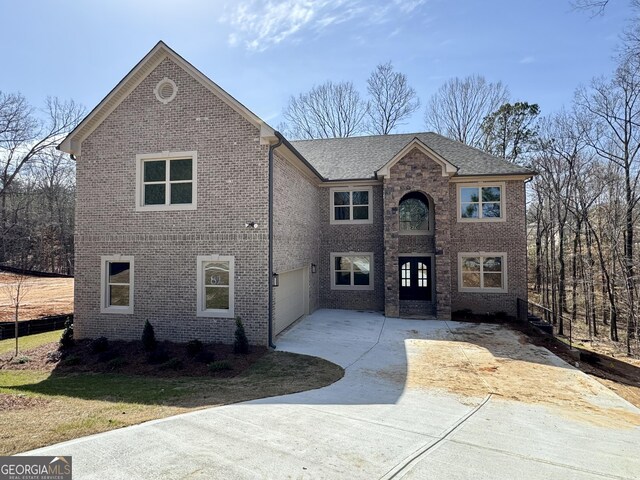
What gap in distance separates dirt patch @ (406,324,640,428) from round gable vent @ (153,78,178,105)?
10395 mm

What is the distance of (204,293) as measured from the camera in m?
10.6

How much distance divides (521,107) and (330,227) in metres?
20.1

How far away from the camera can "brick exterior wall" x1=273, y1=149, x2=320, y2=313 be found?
1116 cm

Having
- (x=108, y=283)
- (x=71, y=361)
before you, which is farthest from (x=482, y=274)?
(x=71, y=361)

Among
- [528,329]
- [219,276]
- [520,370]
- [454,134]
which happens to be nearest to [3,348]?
[219,276]

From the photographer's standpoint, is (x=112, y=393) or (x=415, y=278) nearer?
(x=112, y=393)

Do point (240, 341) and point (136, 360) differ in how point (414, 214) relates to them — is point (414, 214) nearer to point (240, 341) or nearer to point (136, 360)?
point (240, 341)

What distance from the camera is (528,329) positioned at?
539 inches

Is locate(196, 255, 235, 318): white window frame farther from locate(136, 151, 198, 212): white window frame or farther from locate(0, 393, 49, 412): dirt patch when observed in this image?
locate(0, 393, 49, 412): dirt patch

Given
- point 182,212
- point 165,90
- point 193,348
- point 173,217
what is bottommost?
point 193,348

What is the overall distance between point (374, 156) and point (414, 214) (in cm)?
381

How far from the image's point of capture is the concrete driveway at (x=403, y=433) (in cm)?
403

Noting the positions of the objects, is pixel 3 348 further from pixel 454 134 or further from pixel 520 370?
pixel 454 134
